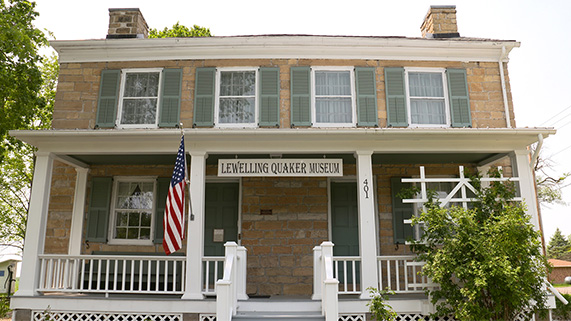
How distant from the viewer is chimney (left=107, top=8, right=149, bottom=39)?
1070 cm

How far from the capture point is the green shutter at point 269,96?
9.43 meters

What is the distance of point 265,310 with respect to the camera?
720 centimetres

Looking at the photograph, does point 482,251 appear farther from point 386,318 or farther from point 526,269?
point 386,318

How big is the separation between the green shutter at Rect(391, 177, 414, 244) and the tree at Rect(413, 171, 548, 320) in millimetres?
2004

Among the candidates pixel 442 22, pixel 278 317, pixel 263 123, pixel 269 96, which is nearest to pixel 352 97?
pixel 269 96

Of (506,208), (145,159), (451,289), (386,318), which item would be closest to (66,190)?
(145,159)

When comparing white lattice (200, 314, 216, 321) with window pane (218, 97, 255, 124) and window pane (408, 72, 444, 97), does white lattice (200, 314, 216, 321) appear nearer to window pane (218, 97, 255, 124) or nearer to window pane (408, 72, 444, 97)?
window pane (218, 97, 255, 124)

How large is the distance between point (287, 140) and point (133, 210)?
424 centimetres

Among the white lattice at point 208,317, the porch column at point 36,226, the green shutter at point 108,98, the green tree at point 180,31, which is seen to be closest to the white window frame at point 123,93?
the green shutter at point 108,98

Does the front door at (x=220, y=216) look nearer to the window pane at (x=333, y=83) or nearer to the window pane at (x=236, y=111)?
the window pane at (x=236, y=111)

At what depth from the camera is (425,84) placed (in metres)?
9.80

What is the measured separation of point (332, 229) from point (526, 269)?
396 cm

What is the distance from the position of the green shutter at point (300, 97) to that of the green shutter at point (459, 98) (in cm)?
318

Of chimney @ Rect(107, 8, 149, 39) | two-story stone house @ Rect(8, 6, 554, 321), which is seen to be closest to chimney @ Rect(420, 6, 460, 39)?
two-story stone house @ Rect(8, 6, 554, 321)
